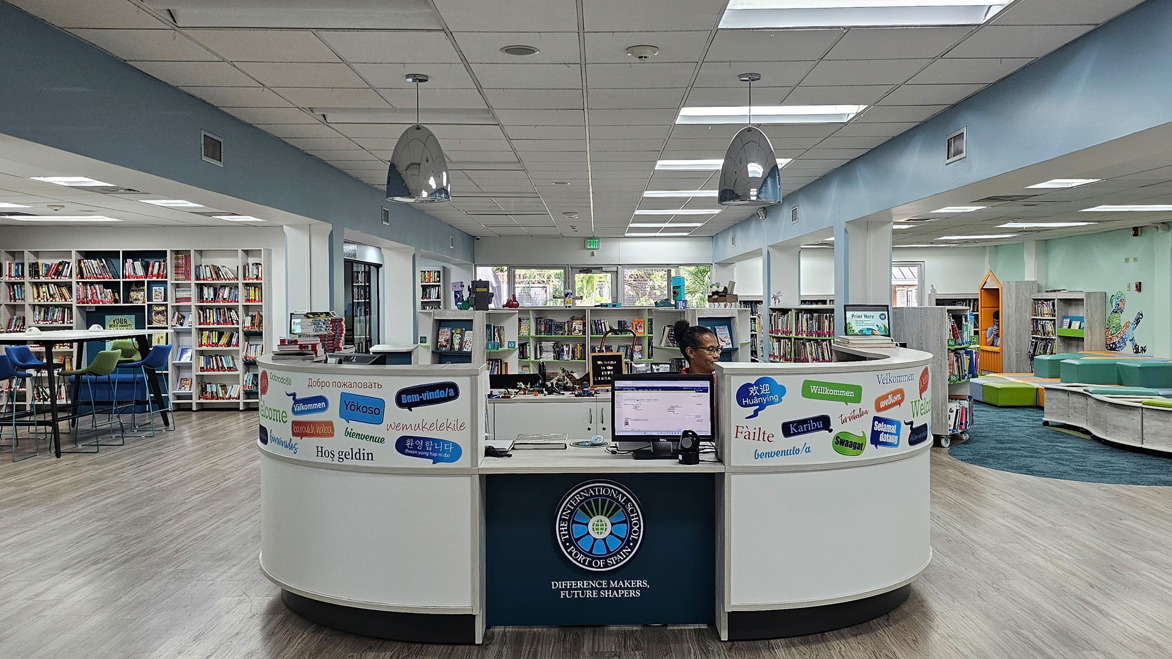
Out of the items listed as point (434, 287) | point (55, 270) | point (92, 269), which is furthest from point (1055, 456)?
point (55, 270)

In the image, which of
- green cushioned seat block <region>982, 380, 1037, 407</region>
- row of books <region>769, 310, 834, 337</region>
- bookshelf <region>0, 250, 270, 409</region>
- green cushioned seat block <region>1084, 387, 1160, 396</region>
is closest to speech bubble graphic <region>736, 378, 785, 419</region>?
row of books <region>769, 310, 834, 337</region>

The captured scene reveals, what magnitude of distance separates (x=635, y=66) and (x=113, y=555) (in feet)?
15.4

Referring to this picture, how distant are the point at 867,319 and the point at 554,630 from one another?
6.08 metres

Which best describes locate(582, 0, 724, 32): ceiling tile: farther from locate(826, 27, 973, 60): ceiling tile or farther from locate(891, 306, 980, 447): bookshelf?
locate(891, 306, 980, 447): bookshelf

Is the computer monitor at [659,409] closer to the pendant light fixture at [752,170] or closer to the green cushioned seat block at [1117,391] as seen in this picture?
the pendant light fixture at [752,170]

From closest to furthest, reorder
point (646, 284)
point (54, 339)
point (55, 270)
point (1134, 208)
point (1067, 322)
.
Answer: point (54, 339), point (1134, 208), point (55, 270), point (1067, 322), point (646, 284)

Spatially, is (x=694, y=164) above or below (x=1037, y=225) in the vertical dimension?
above

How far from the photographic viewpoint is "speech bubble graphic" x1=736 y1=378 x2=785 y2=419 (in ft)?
12.1

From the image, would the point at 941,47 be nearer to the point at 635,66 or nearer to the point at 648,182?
the point at 635,66

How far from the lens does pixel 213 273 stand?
1209cm

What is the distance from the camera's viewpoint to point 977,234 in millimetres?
15609

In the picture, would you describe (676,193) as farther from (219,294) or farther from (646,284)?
(646,284)

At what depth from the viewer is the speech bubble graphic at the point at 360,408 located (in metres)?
3.73

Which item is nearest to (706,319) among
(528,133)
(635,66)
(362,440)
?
(528,133)
